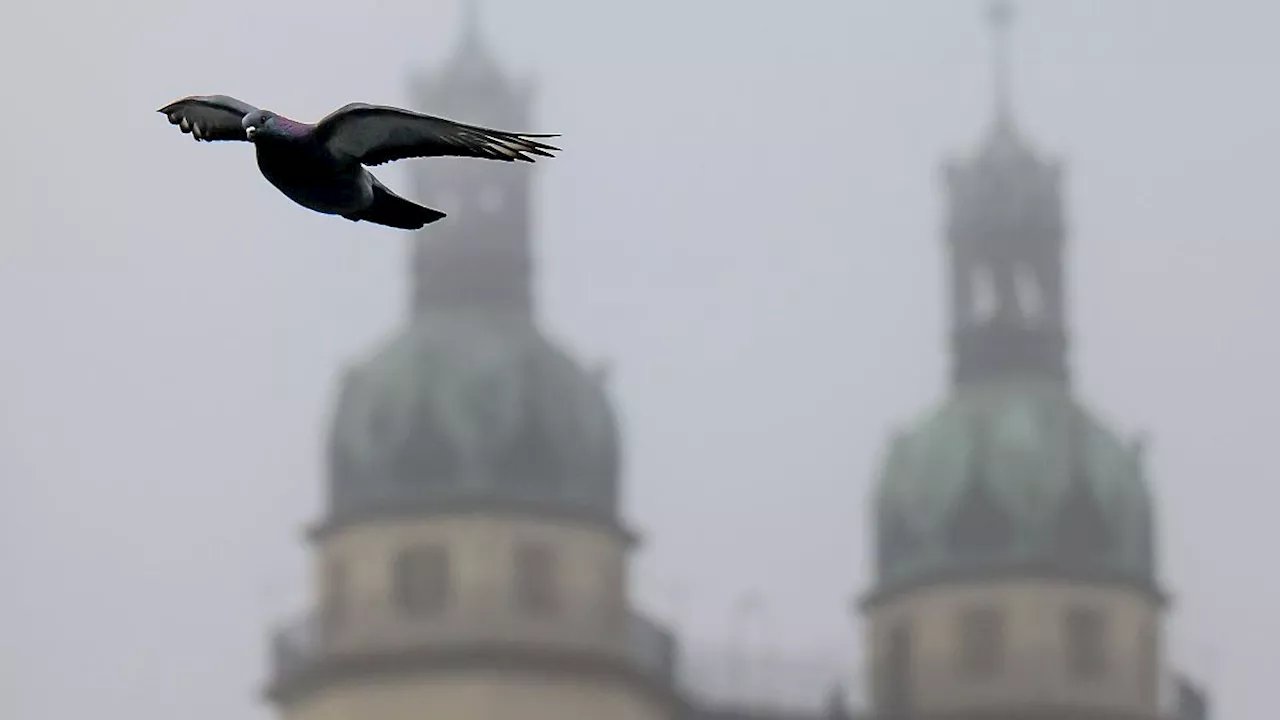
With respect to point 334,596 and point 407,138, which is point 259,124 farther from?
point 334,596

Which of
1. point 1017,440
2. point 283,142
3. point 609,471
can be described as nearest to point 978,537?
point 1017,440

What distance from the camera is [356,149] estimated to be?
50.9 feet

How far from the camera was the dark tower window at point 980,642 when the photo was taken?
482ft

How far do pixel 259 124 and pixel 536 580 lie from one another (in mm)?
119985

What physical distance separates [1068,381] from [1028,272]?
4129mm

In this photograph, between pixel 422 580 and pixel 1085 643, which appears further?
pixel 1085 643

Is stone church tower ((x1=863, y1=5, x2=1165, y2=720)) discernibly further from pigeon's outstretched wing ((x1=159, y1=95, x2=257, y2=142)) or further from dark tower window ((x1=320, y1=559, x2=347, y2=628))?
pigeon's outstretched wing ((x1=159, y1=95, x2=257, y2=142))

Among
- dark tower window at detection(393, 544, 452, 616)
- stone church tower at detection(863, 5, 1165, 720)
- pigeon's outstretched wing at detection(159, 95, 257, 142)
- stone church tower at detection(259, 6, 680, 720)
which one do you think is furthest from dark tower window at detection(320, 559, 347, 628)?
pigeon's outstretched wing at detection(159, 95, 257, 142)

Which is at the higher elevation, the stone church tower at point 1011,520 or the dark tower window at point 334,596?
the stone church tower at point 1011,520

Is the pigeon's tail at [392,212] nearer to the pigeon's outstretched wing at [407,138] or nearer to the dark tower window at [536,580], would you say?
the pigeon's outstretched wing at [407,138]

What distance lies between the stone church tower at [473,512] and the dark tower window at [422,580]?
0.06 m

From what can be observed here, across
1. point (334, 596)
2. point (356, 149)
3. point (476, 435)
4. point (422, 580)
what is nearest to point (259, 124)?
point (356, 149)

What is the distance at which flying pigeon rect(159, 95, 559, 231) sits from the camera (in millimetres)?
15414

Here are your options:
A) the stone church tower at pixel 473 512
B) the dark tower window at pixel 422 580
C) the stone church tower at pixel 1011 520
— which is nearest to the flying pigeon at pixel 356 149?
the stone church tower at pixel 473 512
